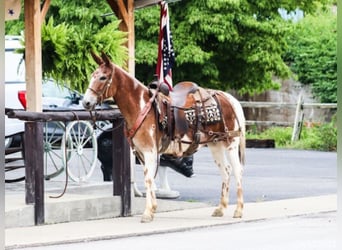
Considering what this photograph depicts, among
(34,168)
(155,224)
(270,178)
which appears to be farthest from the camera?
(270,178)

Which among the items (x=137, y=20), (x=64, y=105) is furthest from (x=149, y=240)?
(x=137, y=20)

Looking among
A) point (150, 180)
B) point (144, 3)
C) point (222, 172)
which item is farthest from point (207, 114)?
point (144, 3)

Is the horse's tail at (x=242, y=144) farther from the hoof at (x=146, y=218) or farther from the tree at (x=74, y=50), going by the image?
the tree at (x=74, y=50)

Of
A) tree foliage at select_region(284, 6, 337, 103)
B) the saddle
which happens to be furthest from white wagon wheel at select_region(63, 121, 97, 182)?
tree foliage at select_region(284, 6, 337, 103)

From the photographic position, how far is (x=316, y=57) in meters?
31.5

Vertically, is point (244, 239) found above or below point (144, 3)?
below

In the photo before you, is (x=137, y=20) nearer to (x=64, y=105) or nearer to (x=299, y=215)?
(x=64, y=105)

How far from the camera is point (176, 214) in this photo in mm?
12195

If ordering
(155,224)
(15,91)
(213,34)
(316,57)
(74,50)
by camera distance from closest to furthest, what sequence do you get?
(155,224) < (74,50) < (15,91) < (213,34) < (316,57)

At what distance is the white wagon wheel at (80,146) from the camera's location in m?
12.4

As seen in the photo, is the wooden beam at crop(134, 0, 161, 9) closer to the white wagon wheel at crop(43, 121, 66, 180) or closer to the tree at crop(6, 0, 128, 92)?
the tree at crop(6, 0, 128, 92)

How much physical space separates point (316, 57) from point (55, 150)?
65.9ft

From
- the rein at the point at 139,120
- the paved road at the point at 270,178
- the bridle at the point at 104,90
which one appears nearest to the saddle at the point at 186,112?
the rein at the point at 139,120

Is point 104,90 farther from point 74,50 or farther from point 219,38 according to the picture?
point 219,38
